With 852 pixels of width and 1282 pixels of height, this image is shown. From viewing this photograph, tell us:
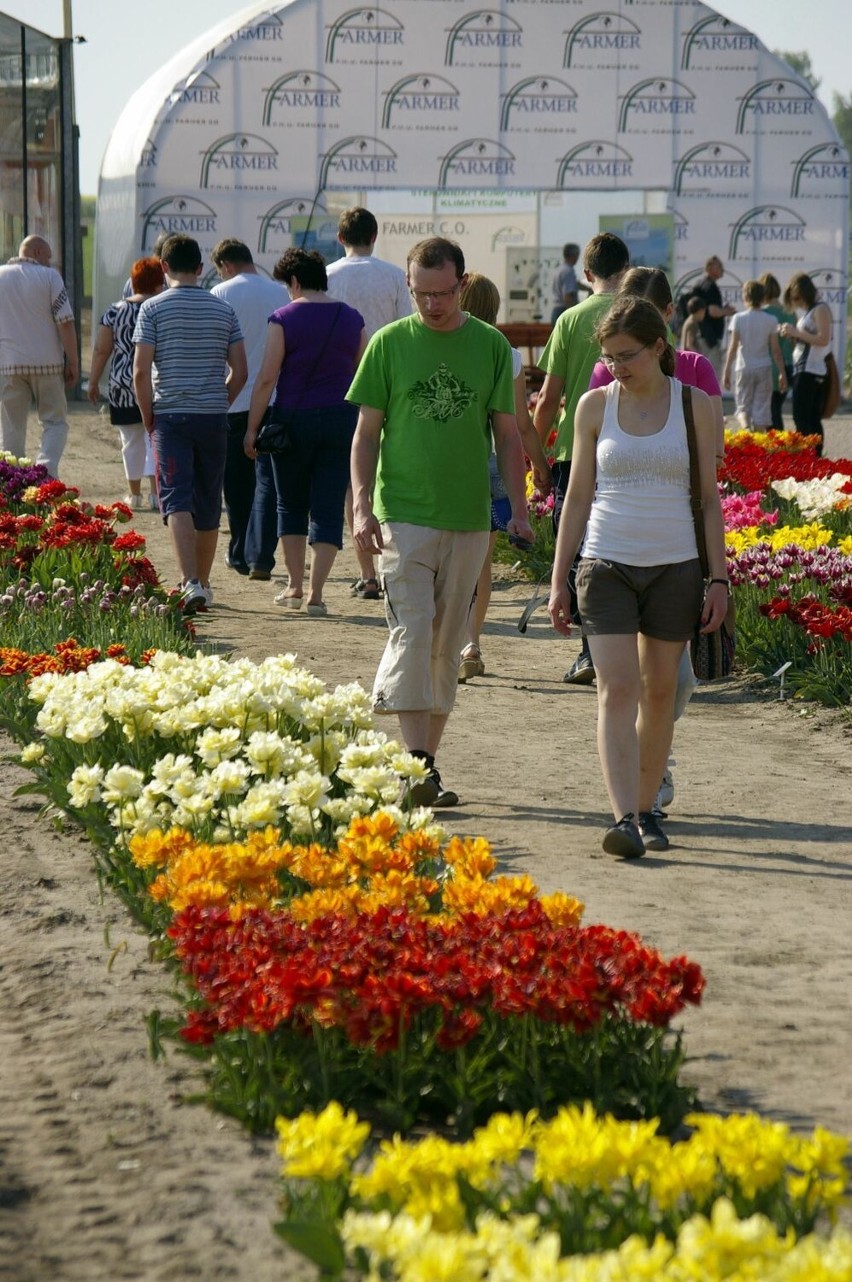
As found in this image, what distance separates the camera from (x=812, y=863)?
18.1 feet

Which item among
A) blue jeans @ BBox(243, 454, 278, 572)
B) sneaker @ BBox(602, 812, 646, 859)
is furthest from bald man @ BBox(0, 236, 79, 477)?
sneaker @ BBox(602, 812, 646, 859)

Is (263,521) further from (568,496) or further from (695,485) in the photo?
(695,485)

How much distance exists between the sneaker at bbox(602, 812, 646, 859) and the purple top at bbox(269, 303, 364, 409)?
4800mm

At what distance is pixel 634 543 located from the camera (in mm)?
5434

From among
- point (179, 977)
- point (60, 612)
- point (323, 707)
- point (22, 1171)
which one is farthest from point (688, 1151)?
point (60, 612)

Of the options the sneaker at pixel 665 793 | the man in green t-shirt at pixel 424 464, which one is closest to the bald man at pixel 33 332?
the man in green t-shirt at pixel 424 464

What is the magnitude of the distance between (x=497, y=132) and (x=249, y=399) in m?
15.3

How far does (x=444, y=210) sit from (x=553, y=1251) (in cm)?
2429

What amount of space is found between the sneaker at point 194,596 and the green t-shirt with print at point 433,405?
3.26 meters

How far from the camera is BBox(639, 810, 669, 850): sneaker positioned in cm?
561

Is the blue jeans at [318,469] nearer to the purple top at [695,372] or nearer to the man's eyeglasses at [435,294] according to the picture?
the purple top at [695,372]

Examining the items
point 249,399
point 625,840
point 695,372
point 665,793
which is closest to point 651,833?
point 625,840

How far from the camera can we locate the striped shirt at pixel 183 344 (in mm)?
9406

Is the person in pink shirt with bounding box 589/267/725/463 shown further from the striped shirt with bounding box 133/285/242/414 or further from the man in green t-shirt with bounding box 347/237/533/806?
the striped shirt with bounding box 133/285/242/414
